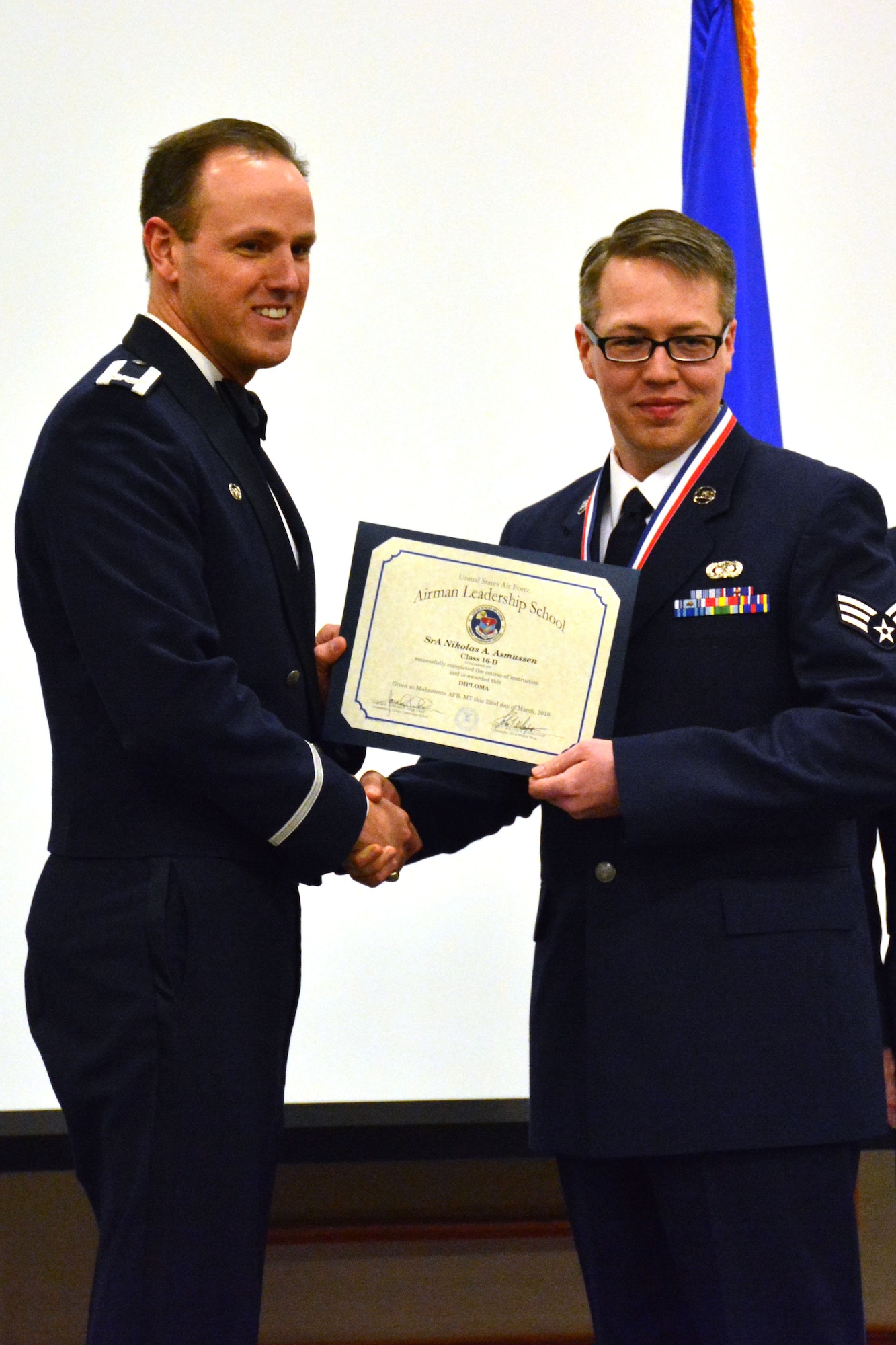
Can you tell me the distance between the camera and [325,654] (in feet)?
6.84

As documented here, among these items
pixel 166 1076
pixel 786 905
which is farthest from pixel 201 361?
pixel 786 905

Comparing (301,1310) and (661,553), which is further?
(301,1310)

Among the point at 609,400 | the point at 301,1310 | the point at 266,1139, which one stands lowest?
the point at 301,1310

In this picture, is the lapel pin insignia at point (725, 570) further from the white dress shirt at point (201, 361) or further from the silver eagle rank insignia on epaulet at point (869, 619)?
the white dress shirt at point (201, 361)

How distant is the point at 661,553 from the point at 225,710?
63 centimetres

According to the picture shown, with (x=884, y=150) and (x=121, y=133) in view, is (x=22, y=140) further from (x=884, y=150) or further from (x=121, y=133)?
(x=884, y=150)

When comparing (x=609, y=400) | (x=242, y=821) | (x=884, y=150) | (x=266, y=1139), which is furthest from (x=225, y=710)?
(x=884, y=150)

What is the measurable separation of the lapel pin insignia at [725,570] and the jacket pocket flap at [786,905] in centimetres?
40

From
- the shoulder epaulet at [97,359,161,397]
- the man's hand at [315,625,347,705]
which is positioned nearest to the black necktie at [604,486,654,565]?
the man's hand at [315,625,347,705]

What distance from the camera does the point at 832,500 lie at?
6.30 ft

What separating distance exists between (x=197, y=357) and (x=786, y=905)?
107 centimetres

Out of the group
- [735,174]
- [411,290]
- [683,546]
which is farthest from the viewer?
[411,290]
